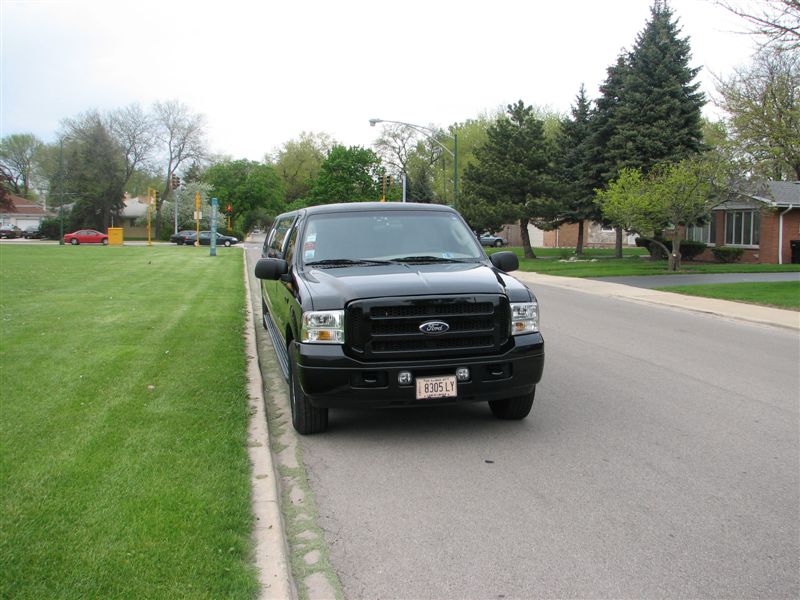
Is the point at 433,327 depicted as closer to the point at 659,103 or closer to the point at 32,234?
the point at 659,103

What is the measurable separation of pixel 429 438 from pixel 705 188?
22239 millimetres

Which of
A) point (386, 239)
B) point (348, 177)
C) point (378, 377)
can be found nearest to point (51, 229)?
point (348, 177)

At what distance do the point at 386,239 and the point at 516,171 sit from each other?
102 feet

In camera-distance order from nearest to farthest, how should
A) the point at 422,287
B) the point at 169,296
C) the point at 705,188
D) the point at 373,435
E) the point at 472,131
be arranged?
the point at 422,287 < the point at 373,435 < the point at 169,296 < the point at 705,188 < the point at 472,131

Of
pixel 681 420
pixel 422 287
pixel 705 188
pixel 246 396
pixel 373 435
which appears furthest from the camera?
pixel 705 188

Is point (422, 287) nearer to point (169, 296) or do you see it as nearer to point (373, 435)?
point (373, 435)

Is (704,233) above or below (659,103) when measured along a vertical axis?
below

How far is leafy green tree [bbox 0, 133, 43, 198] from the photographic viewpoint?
96938mm

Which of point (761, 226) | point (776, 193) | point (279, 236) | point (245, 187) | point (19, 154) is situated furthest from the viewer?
point (19, 154)

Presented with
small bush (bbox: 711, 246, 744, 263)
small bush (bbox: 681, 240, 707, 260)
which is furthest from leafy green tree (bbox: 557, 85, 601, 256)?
small bush (bbox: 711, 246, 744, 263)

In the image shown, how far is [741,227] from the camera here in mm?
35781

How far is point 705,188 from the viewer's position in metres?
25.0

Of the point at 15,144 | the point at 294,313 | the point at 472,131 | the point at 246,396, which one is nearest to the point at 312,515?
the point at 294,313

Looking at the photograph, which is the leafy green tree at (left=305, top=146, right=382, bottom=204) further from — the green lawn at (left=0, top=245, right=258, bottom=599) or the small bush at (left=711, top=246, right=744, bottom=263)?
the green lawn at (left=0, top=245, right=258, bottom=599)
